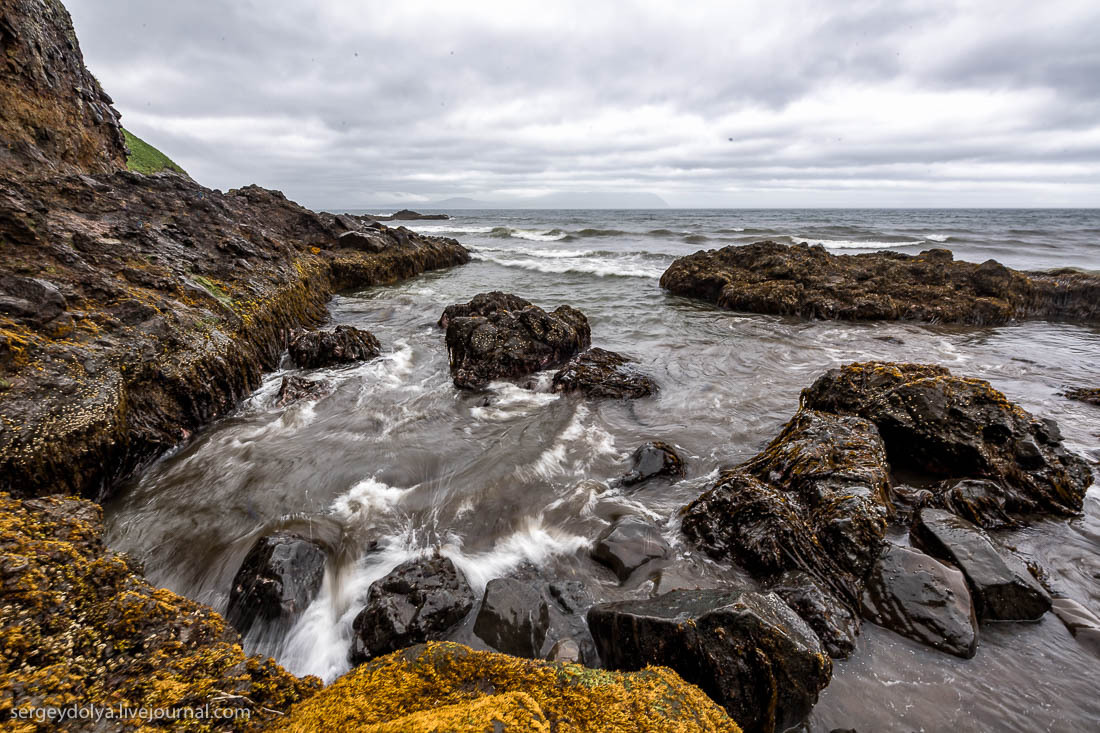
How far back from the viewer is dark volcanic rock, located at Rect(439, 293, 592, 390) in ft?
30.2

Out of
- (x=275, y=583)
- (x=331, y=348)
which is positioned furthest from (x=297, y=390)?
(x=275, y=583)

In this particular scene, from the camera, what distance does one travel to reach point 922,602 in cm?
354

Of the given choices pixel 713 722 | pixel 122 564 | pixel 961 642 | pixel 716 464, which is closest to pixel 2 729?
pixel 122 564

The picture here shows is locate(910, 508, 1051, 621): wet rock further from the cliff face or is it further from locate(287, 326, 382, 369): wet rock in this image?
the cliff face

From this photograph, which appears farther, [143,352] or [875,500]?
[143,352]

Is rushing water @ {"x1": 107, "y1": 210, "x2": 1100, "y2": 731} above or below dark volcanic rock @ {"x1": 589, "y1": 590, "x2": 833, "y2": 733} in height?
below

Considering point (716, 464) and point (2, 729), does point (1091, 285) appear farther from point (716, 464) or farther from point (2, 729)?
point (2, 729)

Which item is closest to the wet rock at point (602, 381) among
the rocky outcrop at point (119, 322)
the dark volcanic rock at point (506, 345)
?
the dark volcanic rock at point (506, 345)

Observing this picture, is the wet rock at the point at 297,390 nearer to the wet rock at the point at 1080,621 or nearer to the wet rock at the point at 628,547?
the wet rock at the point at 628,547

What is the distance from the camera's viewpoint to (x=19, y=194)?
696cm

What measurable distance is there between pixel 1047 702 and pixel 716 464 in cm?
356

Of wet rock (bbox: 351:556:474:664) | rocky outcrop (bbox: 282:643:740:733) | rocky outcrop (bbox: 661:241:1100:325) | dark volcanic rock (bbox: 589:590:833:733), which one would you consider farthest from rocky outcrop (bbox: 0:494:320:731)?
rocky outcrop (bbox: 661:241:1100:325)

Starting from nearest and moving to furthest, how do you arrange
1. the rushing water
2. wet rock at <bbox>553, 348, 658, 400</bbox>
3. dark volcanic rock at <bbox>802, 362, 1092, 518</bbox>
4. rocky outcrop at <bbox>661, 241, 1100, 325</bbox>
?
the rushing water < dark volcanic rock at <bbox>802, 362, 1092, 518</bbox> < wet rock at <bbox>553, 348, 658, 400</bbox> < rocky outcrop at <bbox>661, 241, 1100, 325</bbox>

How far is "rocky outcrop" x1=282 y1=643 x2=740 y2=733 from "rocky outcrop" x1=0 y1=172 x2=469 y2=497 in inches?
167
